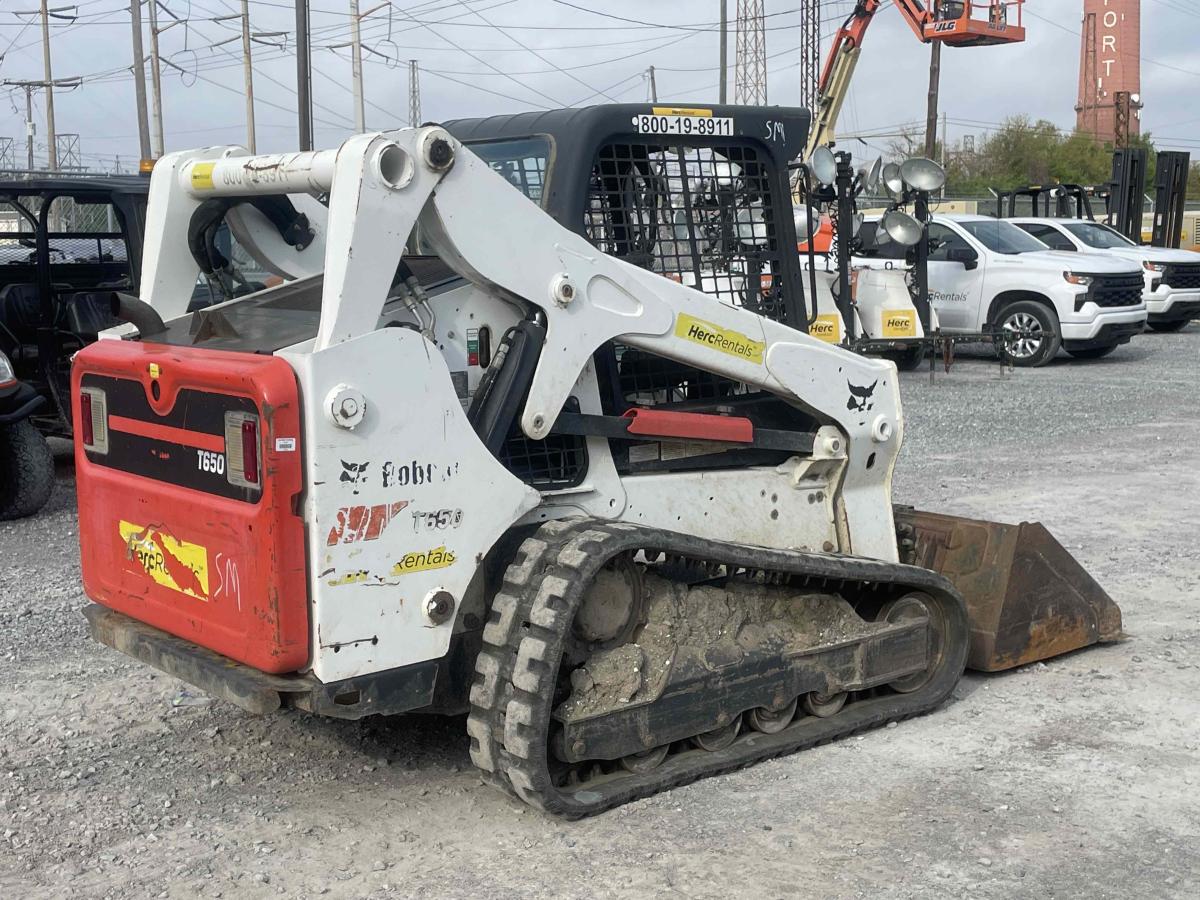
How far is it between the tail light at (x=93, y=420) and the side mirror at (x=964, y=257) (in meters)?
15.0

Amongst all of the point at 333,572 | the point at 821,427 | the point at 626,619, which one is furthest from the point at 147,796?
the point at 821,427

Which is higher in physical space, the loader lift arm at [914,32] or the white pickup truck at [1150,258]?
the loader lift arm at [914,32]

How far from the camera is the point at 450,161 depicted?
13.4 feet

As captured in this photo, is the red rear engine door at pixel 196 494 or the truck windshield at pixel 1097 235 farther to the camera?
the truck windshield at pixel 1097 235

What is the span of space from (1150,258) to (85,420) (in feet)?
61.8

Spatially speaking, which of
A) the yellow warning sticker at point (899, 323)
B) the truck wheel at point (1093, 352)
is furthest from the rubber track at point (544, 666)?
the truck wheel at point (1093, 352)

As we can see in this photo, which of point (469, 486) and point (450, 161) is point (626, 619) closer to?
point (469, 486)

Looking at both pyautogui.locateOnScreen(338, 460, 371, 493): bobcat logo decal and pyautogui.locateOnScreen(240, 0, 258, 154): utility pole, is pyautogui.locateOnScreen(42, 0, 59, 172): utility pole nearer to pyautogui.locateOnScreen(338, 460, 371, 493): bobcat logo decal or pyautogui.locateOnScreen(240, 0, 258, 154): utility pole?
pyautogui.locateOnScreen(240, 0, 258, 154): utility pole

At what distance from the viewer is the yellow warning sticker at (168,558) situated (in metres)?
4.27

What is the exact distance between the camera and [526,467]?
4625 millimetres

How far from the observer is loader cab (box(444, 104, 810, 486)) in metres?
4.82

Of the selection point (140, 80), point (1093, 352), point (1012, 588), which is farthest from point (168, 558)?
point (140, 80)

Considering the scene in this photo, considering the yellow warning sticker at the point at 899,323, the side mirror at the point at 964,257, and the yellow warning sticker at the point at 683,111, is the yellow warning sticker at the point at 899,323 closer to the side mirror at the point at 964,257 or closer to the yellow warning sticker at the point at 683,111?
the side mirror at the point at 964,257

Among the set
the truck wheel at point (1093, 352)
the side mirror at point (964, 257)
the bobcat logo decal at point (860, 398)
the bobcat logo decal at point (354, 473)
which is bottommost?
the truck wheel at point (1093, 352)
